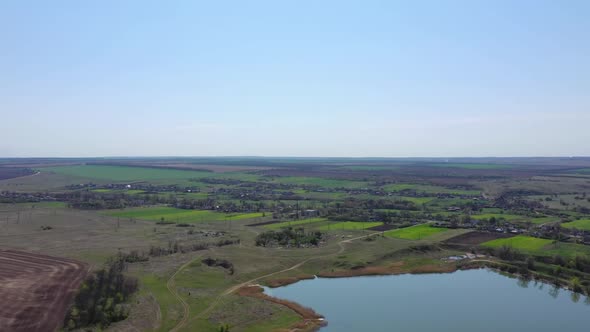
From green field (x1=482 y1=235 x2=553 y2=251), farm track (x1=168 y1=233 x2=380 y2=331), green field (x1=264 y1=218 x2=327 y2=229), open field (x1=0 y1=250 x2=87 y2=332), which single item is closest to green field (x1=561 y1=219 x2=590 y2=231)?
green field (x1=482 y1=235 x2=553 y2=251)

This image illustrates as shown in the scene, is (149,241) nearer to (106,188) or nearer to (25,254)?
(25,254)

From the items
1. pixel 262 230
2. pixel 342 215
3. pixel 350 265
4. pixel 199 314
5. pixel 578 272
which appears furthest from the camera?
pixel 342 215

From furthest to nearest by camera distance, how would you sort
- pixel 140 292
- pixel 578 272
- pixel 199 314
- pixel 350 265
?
1. pixel 350 265
2. pixel 578 272
3. pixel 140 292
4. pixel 199 314

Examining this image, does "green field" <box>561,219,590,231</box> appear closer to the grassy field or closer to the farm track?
the farm track

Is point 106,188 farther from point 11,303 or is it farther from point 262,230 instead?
point 11,303

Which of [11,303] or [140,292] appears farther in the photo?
[140,292]

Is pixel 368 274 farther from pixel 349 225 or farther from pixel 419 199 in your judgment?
pixel 419 199

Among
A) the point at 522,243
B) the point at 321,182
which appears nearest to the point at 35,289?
the point at 522,243

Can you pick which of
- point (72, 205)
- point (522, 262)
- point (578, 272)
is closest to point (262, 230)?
point (522, 262)
